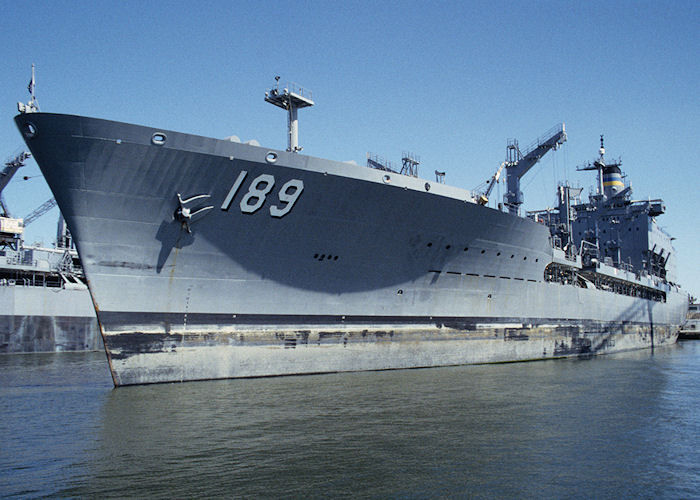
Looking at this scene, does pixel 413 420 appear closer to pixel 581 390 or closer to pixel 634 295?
pixel 581 390

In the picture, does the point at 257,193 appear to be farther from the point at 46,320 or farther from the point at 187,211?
the point at 46,320

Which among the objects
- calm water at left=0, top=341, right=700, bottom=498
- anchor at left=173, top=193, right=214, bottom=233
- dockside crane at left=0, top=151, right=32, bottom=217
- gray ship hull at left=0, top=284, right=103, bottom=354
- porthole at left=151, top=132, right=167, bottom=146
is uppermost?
dockside crane at left=0, top=151, right=32, bottom=217

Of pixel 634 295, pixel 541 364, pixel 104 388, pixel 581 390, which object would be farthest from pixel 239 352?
pixel 634 295

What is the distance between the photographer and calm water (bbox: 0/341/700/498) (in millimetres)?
6227

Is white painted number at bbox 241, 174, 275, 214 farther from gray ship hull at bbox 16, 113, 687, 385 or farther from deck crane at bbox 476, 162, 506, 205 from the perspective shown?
deck crane at bbox 476, 162, 506, 205

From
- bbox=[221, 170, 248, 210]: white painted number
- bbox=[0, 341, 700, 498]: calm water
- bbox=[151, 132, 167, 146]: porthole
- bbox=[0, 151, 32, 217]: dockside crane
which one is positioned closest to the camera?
bbox=[0, 341, 700, 498]: calm water

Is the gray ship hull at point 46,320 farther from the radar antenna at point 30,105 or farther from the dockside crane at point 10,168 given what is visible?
the radar antenna at point 30,105

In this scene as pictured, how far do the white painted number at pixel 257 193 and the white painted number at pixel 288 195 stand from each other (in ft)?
1.02

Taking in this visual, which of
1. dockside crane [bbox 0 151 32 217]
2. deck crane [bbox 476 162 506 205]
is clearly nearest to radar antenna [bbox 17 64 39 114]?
deck crane [bbox 476 162 506 205]

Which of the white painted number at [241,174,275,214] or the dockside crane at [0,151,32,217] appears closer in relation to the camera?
the white painted number at [241,174,275,214]

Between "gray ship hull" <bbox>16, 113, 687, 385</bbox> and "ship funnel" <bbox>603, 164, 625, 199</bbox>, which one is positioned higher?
"ship funnel" <bbox>603, 164, 625, 199</bbox>

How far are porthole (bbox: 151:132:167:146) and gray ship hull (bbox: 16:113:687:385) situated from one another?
2 centimetres

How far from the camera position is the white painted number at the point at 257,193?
12.3 meters

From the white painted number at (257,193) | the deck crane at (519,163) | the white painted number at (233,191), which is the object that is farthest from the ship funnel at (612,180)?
the white painted number at (233,191)
